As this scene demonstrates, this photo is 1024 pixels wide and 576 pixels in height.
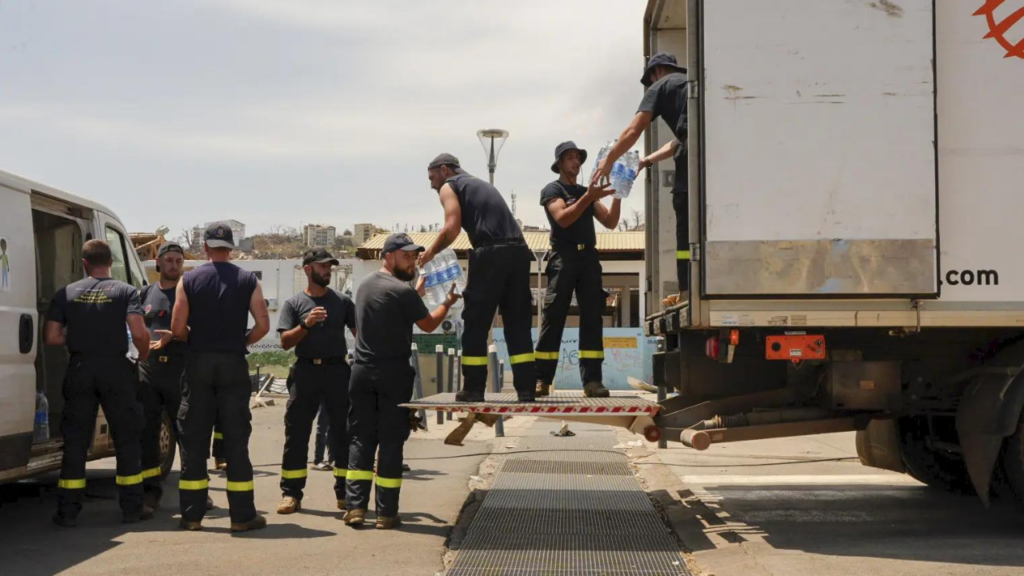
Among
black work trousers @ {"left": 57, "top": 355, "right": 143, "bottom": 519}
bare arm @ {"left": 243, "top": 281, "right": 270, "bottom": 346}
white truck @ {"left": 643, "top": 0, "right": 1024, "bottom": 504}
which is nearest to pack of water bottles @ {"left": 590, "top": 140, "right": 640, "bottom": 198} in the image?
white truck @ {"left": 643, "top": 0, "right": 1024, "bottom": 504}

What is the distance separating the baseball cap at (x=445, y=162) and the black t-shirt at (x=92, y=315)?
7.62ft

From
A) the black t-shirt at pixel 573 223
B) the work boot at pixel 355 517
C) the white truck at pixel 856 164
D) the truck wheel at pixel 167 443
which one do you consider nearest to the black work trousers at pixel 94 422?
the truck wheel at pixel 167 443

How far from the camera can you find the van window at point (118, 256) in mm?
8453

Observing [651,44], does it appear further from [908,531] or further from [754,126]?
[908,531]

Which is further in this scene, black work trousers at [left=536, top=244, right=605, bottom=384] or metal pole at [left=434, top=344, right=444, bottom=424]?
metal pole at [left=434, top=344, right=444, bottom=424]

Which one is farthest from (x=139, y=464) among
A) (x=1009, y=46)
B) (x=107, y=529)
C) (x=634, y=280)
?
(x=634, y=280)

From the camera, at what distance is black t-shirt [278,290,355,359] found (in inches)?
294

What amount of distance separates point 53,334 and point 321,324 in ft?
5.94

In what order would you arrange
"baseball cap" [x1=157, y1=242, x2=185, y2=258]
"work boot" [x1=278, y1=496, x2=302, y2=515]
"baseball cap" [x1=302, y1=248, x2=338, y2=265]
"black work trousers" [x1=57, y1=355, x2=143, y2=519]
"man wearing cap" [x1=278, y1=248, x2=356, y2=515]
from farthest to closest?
"baseball cap" [x1=157, y1=242, x2=185, y2=258] → "baseball cap" [x1=302, y1=248, x2=338, y2=265] → "man wearing cap" [x1=278, y1=248, x2=356, y2=515] → "work boot" [x1=278, y1=496, x2=302, y2=515] → "black work trousers" [x1=57, y1=355, x2=143, y2=519]

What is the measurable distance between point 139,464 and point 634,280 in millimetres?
30365

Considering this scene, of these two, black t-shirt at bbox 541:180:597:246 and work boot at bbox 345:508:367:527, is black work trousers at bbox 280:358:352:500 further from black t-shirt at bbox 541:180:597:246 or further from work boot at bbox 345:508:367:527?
black t-shirt at bbox 541:180:597:246

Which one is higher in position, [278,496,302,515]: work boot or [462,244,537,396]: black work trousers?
[462,244,537,396]: black work trousers

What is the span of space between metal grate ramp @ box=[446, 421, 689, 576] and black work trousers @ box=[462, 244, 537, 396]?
1.00m

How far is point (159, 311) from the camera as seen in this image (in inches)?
311
